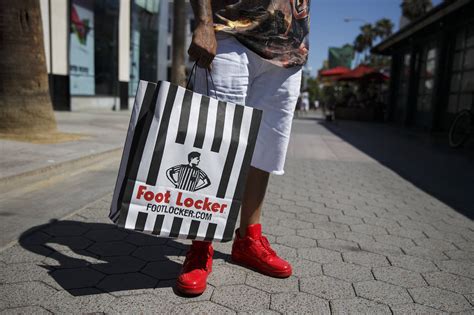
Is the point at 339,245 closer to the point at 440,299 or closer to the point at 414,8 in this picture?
the point at 440,299

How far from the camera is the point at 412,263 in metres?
2.45

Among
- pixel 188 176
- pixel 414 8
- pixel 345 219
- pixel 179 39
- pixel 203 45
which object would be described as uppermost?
pixel 414 8

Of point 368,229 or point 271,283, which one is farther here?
point 368,229

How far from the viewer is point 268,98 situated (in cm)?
213

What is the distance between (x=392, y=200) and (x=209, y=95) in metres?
2.95

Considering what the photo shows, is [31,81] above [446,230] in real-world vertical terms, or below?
above

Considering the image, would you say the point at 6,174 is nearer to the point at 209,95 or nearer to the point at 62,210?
the point at 62,210

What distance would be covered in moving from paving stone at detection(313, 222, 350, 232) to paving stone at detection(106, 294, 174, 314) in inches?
63.9

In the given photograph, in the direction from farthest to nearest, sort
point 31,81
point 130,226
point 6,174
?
1. point 31,81
2. point 6,174
3. point 130,226

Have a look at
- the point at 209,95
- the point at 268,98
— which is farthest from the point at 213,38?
the point at 268,98

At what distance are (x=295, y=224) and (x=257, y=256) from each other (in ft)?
Result: 3.33

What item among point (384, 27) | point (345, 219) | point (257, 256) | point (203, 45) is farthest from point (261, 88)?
point (384, 27)

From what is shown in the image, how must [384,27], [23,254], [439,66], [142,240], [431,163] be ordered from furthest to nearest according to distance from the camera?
[384,27] → [439,66] → [431,163] → [142,240] → [23,254]

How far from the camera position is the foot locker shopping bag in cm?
171
